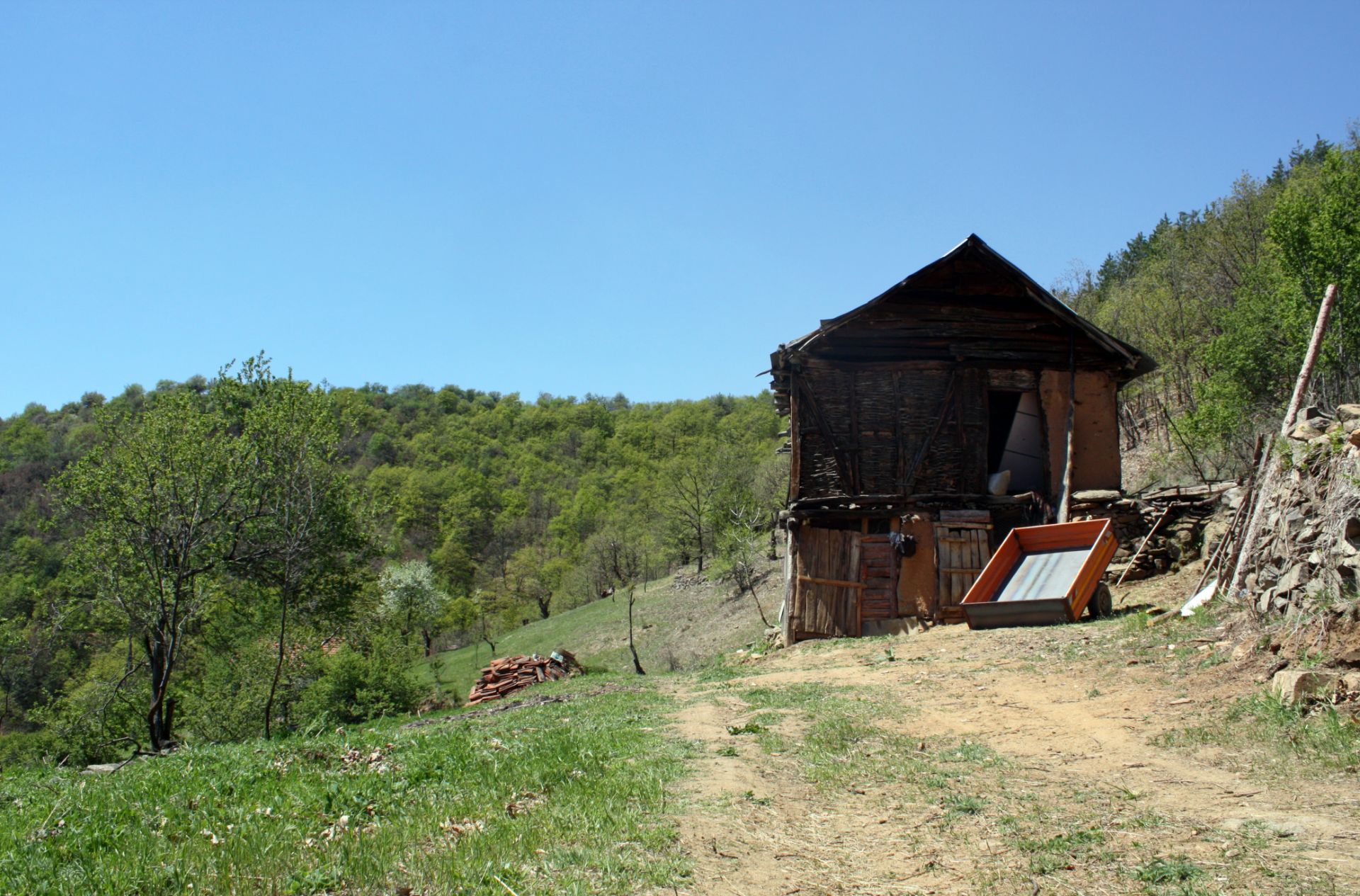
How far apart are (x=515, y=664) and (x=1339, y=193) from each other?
A: 31.4 metres

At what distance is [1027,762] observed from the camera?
7.11 m

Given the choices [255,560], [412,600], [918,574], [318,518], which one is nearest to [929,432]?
[918,574]

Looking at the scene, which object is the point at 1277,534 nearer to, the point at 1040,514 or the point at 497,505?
the point at 1040,514

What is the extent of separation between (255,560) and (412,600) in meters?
34.9

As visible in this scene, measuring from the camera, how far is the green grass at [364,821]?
191 inches

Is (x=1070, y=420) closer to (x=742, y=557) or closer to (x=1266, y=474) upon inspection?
(x=1266, y=474)

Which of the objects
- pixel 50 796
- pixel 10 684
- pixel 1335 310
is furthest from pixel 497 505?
pixel 50 796

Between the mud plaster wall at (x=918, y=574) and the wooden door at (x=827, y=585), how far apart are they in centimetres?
93

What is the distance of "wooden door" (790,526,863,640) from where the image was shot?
19422 millimetres

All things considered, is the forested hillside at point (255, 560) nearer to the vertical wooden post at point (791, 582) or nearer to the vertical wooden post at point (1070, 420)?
the vertical wooden post at point (791, 582)

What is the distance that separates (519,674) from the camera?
27.1 m

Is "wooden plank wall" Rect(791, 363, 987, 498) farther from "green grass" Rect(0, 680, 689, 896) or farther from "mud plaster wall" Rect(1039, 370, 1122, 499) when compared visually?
"green grass" Rect(0, 680, 689, 896)

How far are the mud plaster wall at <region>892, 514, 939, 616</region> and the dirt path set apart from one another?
306 inches

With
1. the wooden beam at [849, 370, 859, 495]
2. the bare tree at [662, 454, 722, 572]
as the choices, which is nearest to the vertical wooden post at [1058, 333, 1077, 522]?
the wooden beam at [849, 370, 859, 495]
